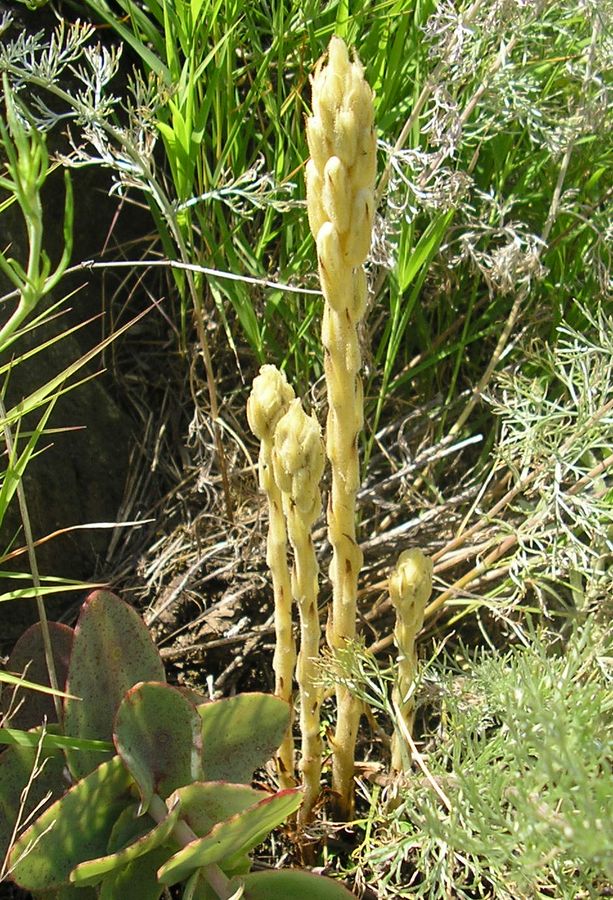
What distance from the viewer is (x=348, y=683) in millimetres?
1300

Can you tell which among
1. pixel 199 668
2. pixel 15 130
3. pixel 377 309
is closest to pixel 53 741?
pixel 199 668

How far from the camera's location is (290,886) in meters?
1.21

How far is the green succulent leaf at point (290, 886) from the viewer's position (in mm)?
1201

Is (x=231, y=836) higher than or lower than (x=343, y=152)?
lower

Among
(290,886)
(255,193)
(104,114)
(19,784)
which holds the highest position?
(104,114)

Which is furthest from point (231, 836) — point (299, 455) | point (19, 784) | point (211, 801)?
point (299, 455)

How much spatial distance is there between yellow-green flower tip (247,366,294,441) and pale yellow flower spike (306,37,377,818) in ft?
0.29

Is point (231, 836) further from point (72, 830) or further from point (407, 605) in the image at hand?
point (407, 605)

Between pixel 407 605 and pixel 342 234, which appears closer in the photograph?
pixel 342 234

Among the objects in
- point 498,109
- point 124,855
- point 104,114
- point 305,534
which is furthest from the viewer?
point 498,109

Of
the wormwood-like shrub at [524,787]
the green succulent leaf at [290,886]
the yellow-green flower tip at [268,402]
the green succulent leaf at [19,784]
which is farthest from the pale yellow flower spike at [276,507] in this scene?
the green succulent leaf at [19,784]

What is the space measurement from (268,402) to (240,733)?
45 centimetres

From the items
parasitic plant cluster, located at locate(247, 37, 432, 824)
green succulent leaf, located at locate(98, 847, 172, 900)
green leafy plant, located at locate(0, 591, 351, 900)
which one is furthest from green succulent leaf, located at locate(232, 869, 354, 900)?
parasitic plant cluster, located at locate(247, 37, 432, 824)

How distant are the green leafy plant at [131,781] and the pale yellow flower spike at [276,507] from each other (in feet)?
0.30
